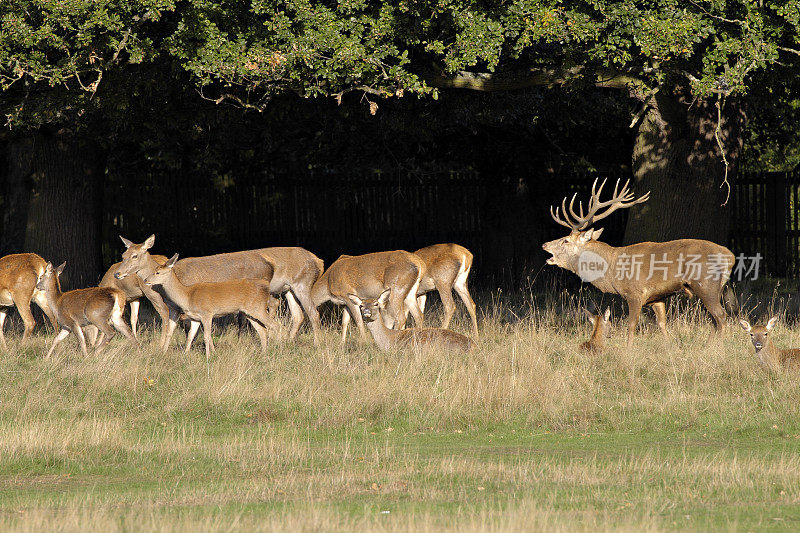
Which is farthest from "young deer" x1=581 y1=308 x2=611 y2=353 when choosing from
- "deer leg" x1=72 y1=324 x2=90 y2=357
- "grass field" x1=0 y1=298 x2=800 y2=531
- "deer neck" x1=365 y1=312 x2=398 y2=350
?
"deer leg" x1=72 y1=324 x2=90 y2=357

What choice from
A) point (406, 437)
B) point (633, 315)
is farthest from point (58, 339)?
point (633, 315)

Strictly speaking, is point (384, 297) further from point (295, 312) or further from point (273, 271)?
point (273, 271)

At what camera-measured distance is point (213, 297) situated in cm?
1214

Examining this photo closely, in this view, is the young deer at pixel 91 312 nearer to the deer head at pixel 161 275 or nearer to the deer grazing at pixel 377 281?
the deer head at pixel 161 275

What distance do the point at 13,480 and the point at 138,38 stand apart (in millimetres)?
6794

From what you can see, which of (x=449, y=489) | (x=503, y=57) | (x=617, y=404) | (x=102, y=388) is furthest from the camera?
(x=503, y=57)

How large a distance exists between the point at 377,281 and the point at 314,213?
940 centimetres

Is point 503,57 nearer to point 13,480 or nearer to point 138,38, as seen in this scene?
point 138,38

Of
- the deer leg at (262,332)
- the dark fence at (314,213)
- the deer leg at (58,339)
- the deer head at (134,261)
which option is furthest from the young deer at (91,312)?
the dark fence at (314,213)

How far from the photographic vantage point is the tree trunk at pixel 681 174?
46.8 ft

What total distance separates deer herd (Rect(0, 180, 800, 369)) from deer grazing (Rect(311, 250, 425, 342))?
0.5 inches

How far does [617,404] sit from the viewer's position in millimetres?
9453

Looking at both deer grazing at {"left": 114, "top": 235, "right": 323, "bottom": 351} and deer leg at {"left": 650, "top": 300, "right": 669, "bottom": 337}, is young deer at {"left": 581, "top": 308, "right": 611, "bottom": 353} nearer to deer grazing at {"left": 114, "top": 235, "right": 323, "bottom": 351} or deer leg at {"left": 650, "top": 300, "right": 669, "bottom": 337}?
deer leg at {"left": 650, "top": 300, "right": 669, "bottom": 337}

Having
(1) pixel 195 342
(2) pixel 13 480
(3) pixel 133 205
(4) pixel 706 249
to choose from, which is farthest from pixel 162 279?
(3) pixel 133 205
